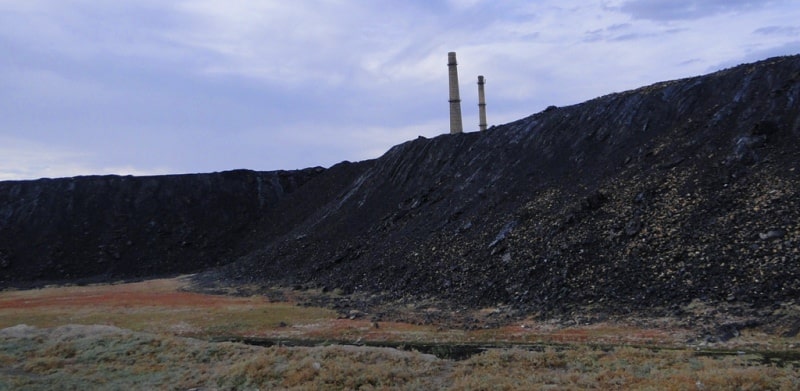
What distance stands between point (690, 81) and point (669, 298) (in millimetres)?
21136

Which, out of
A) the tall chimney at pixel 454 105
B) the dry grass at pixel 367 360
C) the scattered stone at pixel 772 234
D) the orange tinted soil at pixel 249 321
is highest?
the tall chimney at pixel 454 105

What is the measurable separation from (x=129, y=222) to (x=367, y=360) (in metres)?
53.5

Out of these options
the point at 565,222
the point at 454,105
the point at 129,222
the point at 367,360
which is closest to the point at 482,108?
the point at 454,105

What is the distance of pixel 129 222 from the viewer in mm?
65062

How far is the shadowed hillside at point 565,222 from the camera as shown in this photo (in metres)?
25.1

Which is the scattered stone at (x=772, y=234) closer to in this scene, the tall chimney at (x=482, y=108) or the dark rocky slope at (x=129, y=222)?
the dark rocky slope at (x=129, y=222)

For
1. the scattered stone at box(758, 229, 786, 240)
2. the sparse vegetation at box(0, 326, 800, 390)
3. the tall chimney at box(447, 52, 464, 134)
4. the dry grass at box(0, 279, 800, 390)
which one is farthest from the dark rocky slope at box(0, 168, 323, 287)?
the scattered stone at box(758, 229, 786, 240)

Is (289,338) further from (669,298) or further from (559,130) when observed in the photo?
(559,130)

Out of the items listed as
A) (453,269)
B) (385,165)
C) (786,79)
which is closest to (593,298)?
(453,269)

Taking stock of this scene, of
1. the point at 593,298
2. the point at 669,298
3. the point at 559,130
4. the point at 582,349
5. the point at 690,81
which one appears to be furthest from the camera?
the point at 559,130

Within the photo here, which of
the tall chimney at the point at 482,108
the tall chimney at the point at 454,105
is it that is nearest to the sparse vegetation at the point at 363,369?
the tall chimney at the point at 454,105

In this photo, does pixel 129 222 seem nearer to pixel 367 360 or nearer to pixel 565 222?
pixel 565 222

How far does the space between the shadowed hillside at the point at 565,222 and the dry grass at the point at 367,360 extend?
Result: 422 centimetres

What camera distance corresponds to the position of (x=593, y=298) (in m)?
25.5
